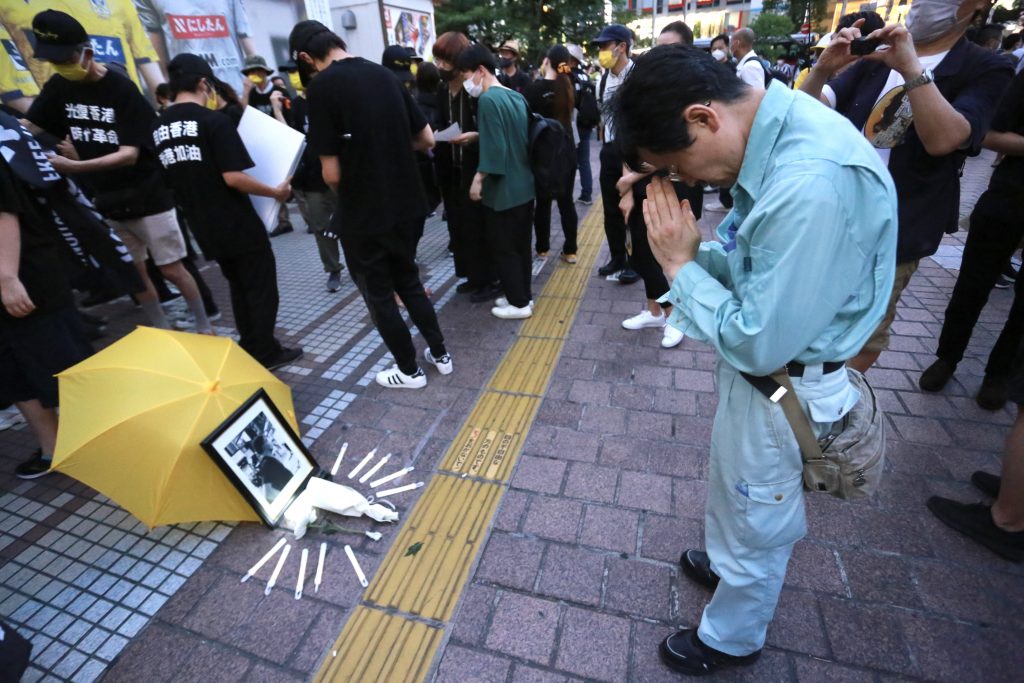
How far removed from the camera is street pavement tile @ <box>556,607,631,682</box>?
179cm

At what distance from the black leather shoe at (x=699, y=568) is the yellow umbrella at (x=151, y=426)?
197 centimetres

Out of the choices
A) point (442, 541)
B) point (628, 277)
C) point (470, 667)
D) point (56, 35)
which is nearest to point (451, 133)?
point (628, 277)

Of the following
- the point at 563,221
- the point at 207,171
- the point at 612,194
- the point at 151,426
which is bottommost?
the point at 563,221

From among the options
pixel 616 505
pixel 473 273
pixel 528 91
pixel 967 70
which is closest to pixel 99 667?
pixel 616 505

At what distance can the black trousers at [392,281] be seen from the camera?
2.99 metres

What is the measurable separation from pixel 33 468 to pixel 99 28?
4687mm

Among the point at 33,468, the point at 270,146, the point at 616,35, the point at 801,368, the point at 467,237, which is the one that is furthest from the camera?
the point at 616,35

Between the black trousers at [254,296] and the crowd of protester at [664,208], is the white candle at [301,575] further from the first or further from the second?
the black trousers at [254,296]

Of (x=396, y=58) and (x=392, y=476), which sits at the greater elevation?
(x=396, y=58)

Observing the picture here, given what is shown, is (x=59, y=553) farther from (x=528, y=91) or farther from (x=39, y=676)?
(x=528, y=91)

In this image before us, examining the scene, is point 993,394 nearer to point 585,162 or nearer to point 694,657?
point 694,657

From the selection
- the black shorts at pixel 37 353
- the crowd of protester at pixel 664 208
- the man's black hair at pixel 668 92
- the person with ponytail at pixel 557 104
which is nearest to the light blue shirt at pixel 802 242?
the crowd of protester at pixel 664 208

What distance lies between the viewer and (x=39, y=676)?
189cm

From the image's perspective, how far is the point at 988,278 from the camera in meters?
2.85
